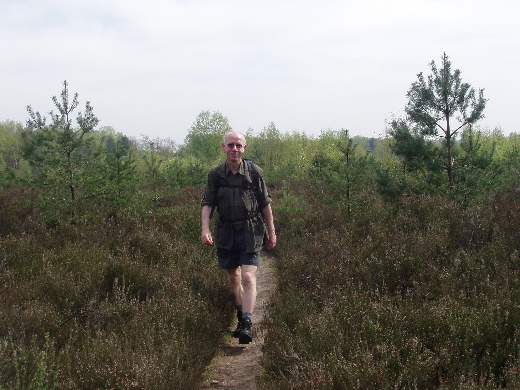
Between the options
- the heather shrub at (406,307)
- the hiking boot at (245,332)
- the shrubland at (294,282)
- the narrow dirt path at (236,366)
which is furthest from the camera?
the hiking boot at (245,332)

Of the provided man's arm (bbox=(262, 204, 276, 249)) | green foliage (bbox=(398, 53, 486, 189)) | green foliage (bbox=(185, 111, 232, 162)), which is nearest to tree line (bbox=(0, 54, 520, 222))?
green foliage (bbox=(398, 53, 486, 189))

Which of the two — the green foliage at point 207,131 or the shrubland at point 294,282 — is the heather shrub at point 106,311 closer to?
the shrubland at point 294,282

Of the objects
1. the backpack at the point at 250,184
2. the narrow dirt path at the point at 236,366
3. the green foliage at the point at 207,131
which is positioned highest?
the green foliage at the point at 207,131

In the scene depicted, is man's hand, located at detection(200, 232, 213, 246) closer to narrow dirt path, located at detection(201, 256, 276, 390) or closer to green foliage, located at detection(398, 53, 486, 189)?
narrow dirt path, located at detection(201, 256, 276, 390)

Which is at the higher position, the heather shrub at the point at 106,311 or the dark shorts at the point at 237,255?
the dark shorts at the point at 237,255

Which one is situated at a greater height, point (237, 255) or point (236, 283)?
point (237, 255)

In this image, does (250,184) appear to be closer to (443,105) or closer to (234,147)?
(234,147)

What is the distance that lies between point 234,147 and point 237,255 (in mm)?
1123

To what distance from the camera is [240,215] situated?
4.06 m

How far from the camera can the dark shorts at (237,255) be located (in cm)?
406

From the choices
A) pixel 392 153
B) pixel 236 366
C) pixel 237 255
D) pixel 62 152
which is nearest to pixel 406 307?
pixel 236 366

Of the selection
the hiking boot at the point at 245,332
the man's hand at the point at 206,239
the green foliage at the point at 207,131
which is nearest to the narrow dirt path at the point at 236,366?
the hiking boot at the point at 245,332

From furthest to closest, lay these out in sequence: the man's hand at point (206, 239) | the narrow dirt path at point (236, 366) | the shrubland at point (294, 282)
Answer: the man's hand at point (206, 239), the narrow dirt path at point (236, 366), the shrubland at point (294, 282)

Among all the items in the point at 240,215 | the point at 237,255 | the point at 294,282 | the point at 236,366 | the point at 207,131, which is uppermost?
the point at 207,131
